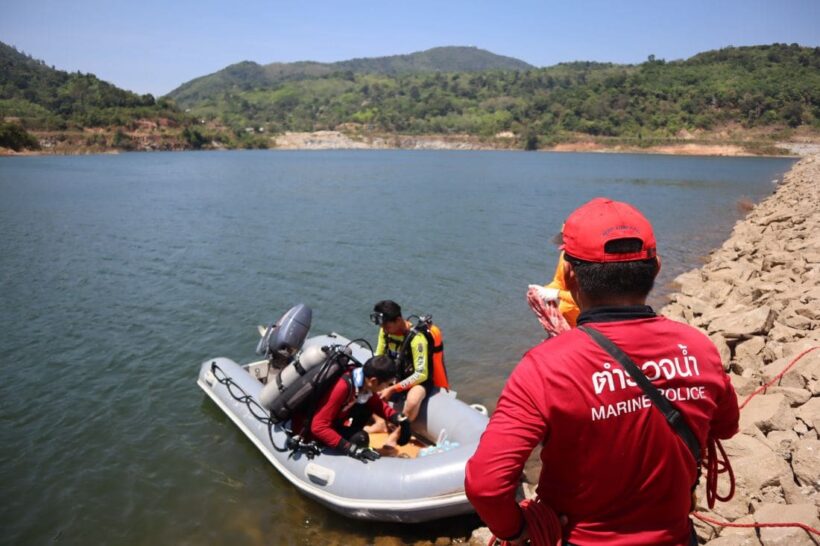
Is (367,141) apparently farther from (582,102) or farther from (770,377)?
(770,377)

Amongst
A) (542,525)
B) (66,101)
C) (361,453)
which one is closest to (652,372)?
(542,525)

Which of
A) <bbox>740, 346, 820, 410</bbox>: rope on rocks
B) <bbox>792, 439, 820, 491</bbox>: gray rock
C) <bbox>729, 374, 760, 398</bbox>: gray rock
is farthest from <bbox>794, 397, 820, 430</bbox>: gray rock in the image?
<bbox>729, 374, 760, 398</bbox>: gray rock

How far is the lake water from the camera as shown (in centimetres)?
578

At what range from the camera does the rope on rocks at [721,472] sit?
2.05m

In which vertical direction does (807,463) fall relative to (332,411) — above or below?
above

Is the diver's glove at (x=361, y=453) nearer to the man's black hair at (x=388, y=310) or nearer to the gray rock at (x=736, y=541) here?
the man's black hair at (x=388, y=310)

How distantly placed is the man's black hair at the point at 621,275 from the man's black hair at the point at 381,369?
342cm

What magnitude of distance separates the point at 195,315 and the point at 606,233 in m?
10.8

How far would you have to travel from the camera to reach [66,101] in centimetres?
9575

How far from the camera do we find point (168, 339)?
10000mm

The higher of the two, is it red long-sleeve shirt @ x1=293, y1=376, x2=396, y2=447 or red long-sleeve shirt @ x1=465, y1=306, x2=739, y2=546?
red long-sleeve shirt @ x1=465, y1=306, x2=739, y2=546

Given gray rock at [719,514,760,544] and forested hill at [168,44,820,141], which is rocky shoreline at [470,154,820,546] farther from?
forested hill at [168,44,820,141]

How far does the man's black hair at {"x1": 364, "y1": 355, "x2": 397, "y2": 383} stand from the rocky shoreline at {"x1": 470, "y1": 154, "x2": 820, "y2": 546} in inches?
60.4

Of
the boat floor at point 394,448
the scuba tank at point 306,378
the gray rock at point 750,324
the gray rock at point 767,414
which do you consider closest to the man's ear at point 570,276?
the scuba tank at point 306,378
